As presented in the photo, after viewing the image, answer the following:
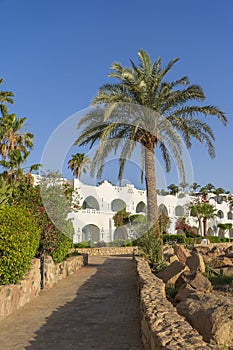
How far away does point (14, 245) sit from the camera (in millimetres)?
7199

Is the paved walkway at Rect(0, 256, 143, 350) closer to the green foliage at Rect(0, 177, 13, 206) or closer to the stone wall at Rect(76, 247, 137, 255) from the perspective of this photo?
the green foliage at Rect(0, 177, 13, 206)

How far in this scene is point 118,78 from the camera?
55.0ft

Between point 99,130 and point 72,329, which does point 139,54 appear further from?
point 72,329

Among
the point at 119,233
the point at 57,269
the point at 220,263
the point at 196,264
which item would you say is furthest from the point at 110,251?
the point at 57,269

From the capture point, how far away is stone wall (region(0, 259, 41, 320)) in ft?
22.2

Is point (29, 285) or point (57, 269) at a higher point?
point (57, 269)

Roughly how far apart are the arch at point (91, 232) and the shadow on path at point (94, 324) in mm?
25685

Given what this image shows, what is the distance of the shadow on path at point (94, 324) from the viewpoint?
16.5ft

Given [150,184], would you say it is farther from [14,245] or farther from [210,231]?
[210,231]

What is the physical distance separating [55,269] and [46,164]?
4577mm

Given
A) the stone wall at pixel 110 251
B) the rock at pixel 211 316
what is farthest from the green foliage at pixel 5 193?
the stone wall at pixel 110 251

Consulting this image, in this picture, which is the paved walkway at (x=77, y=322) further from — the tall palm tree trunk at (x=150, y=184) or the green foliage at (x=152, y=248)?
the tall palm tree trunk at (x=150, y=184)

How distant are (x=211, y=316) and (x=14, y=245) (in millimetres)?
3999

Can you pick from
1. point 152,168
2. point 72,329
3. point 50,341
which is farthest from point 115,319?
point 152,168
